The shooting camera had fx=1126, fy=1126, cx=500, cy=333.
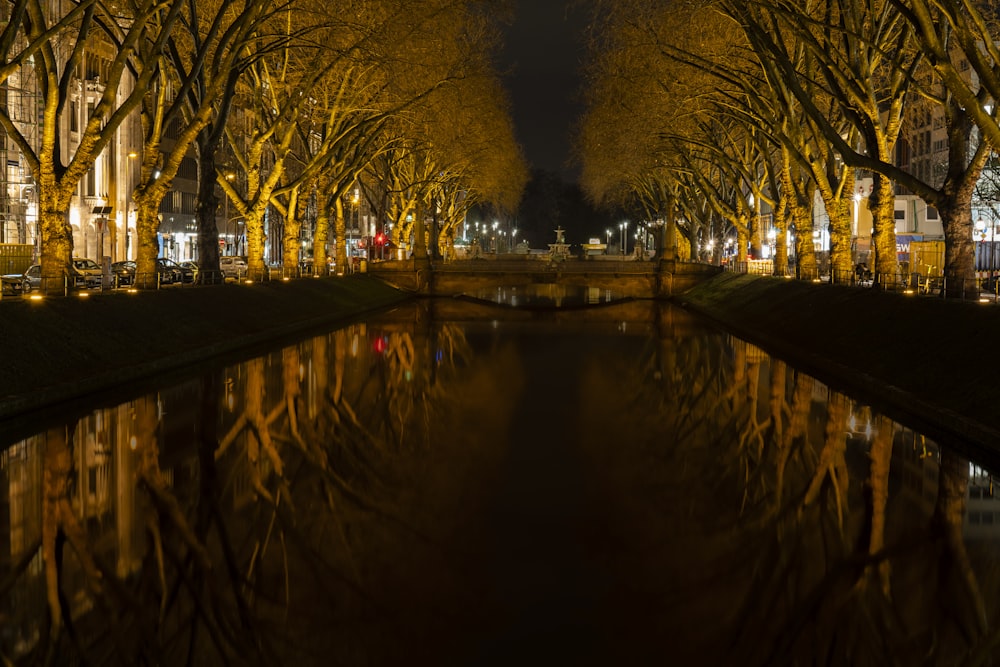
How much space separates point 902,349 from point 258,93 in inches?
1191

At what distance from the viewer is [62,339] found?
25359 millimetres

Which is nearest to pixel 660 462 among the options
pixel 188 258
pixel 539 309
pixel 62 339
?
pixel 62 339

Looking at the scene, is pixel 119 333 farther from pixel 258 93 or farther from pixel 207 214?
pixel 258 93

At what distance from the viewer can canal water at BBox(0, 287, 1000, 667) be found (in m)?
8.51

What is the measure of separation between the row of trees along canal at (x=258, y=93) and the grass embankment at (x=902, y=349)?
1763cm

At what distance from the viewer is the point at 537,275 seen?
84938 millimetres

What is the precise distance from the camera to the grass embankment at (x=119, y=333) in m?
22.3

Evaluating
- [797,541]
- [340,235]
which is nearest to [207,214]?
[340,235]

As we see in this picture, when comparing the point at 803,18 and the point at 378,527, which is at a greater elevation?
the point at 803,18

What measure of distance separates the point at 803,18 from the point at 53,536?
75.0 feet

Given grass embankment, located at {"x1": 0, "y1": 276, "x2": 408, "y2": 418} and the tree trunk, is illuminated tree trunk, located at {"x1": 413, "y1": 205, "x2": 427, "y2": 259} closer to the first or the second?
grass embankment, located at {"x1": 0, "y1": 276, "x2": 408, "y2": 418}

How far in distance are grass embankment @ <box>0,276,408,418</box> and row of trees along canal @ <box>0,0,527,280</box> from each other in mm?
2516

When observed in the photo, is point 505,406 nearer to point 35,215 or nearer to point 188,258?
point 35,215

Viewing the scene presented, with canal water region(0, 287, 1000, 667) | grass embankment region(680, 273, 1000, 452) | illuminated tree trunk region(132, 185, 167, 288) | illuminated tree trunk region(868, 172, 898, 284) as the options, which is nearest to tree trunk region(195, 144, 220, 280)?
illuminated tree trunk region(132, 185, 167, 288)
